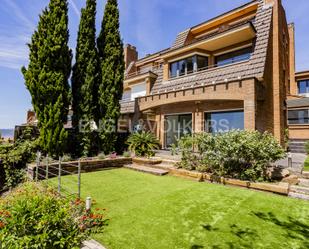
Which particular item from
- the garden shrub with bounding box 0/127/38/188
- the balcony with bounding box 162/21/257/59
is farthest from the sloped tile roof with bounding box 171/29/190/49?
the garden shrub with bounding box 0/127/38/188

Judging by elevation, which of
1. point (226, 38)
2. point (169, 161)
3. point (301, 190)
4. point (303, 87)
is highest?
point (226, 38)

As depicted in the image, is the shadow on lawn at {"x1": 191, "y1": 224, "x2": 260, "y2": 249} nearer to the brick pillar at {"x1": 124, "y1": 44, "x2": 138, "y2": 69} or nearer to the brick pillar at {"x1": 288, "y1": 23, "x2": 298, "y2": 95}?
the brick pillar at {"x1": 288, "y1": 23, "x2": 298, "y2": 95}

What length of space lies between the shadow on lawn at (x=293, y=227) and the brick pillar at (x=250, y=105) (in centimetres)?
652

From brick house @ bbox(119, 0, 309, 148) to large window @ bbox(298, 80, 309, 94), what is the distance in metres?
16.8

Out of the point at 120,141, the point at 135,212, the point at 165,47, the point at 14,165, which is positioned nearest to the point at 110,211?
the point at 135,212

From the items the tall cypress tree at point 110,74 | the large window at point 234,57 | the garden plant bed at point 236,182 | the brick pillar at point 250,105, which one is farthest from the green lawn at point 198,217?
the large window at point 234,57

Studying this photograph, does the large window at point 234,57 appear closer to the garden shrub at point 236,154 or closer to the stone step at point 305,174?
the garden shrub at point 236,154

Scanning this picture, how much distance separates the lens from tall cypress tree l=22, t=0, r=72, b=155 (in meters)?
11.8

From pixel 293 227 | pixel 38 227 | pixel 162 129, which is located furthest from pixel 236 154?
pixel 162 129

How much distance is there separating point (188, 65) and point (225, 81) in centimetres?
552

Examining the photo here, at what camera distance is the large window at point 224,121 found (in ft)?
41.3

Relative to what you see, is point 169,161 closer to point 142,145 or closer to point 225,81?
point 142,145

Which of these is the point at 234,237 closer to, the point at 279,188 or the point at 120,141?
the point at 279,188

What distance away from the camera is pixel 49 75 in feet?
38.6
